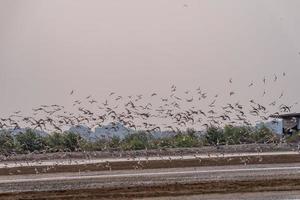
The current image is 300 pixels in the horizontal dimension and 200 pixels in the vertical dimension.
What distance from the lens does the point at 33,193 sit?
29.9m

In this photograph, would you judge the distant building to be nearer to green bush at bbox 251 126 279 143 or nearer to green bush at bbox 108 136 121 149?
green bush at bbox 251 126 279 143

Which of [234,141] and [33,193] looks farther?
[234,141]

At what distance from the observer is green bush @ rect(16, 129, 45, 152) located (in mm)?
54678

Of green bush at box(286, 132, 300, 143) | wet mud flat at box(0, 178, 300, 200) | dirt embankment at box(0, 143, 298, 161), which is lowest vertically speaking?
wet mud flat at box(0, 178, 300, 200)

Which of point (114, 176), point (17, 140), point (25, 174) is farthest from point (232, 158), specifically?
point (17, 140)

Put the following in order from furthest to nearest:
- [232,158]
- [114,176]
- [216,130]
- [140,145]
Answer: [216,130], [140,145], [232,158], [114,176]

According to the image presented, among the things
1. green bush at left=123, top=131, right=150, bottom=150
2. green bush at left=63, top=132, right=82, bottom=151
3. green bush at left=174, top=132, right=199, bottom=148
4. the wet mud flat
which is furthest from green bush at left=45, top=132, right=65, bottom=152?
the wet mud flat

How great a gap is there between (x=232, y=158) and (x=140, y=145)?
523 inches

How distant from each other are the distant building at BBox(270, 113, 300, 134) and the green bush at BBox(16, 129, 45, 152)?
19.9 meters

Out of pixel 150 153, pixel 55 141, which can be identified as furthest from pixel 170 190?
pixel 55 141

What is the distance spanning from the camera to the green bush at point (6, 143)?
5297cm

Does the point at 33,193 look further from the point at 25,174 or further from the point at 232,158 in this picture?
the point at 232,158

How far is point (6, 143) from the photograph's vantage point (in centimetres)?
5497

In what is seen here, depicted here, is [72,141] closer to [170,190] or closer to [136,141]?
[136,141]
